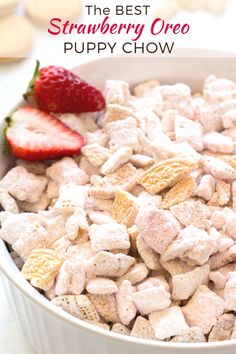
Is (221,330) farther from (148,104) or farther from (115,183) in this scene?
(148,104)

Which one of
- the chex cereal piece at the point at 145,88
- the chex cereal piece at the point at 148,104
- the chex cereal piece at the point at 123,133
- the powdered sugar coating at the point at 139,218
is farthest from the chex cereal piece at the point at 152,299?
the chex cereal piece at the point at 145,88

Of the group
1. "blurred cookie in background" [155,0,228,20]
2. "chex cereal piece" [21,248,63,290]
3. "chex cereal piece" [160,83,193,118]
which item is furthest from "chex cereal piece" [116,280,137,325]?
"blurred cookie in background" [155,0,228,20]

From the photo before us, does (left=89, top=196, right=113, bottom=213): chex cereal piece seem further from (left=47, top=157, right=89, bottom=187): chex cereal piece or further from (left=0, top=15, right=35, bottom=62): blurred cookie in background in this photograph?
(left=0, top=15, right=35, bottom=62): blurred cookie in background

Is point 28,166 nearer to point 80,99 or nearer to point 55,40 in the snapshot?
point 80,99

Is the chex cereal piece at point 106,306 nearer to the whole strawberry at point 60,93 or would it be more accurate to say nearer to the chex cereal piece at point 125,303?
the chex cereal piece at point 125,303

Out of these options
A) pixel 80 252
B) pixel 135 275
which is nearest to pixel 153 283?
pixel 135 275
